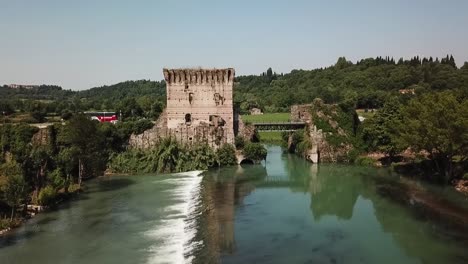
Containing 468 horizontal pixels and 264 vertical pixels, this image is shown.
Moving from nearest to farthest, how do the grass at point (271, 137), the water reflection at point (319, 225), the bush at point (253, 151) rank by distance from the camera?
the water reflection at point (319, 225) → the bush at point (253, 151) → the grass at point (271, 137)

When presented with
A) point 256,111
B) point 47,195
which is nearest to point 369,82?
point 256,111

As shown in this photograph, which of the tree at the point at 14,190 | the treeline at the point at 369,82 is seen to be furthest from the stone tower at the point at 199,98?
the treeline at the point at 369,82

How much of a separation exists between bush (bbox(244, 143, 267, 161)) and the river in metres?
9.29

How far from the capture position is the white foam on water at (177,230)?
2478cm

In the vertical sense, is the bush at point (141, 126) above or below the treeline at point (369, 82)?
below

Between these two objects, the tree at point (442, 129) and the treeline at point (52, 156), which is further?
the tree at point (442, 129)

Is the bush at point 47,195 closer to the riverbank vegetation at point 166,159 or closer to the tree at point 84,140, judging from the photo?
the tree at point 84,140

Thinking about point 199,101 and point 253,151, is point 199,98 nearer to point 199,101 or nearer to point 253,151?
point 199,101

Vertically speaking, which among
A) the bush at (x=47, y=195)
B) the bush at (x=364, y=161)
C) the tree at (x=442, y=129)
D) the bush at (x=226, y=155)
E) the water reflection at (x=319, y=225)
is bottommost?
the water reflection at (x=319, y=225)

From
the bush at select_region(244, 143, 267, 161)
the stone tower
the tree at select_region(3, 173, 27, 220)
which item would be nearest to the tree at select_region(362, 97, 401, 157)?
the bush at select_region(244, 143, 267, 161)

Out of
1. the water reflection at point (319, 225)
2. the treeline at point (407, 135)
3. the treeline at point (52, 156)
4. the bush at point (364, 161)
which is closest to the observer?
the water reflection at point (319, 225)

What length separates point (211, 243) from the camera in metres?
26.9

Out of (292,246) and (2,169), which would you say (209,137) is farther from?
(292,246)

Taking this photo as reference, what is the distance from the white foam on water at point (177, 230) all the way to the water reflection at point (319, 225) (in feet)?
2.97
